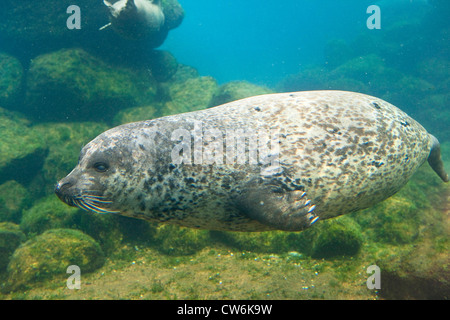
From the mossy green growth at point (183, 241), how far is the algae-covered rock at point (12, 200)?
441cm

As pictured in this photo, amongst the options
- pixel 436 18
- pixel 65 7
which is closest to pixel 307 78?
pixel 436 18

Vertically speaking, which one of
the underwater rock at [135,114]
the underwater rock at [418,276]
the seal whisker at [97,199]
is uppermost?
the underwater rock at [135,114]

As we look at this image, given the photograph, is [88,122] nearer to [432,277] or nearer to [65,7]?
[65,7]

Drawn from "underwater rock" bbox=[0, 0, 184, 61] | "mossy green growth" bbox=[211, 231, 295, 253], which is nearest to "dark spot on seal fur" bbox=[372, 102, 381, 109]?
"mossy green growth" bbox=[211, 231, 295, 253]

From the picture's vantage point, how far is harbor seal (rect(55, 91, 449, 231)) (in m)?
2.70

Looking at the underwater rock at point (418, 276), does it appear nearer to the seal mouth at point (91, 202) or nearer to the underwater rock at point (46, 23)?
the seal mouth at point (91, 202)

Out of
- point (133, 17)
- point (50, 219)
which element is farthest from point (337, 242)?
point (133, 17)

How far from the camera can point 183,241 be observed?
16.0 ft

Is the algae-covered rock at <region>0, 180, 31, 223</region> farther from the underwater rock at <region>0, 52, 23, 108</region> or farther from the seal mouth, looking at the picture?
the seal mouth

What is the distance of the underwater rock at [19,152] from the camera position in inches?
278

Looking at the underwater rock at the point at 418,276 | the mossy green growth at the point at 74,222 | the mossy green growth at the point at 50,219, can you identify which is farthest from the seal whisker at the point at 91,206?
the mossy green growth at the point at 50,219

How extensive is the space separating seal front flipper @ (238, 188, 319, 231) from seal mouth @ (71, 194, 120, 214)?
136cm

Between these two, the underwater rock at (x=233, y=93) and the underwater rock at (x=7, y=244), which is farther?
the underwater rock at (x=233, y=93)

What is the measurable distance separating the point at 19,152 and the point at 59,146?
99 cm
